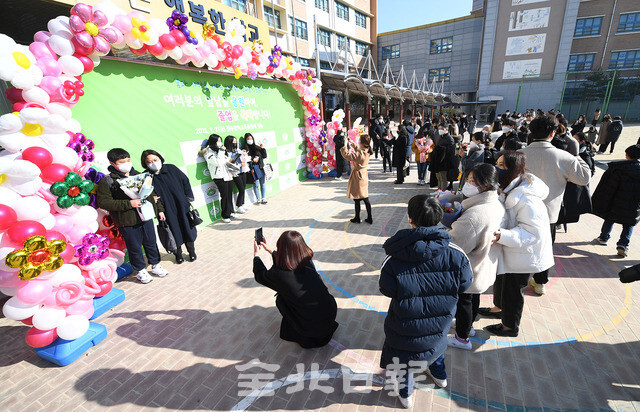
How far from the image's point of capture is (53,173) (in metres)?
3.14

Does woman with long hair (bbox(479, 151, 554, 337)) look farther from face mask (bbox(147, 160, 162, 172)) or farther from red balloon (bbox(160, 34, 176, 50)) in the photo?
red balloon (bbox(160, 34, 176, 50))

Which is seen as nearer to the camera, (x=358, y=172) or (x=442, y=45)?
(x=358, y=172)

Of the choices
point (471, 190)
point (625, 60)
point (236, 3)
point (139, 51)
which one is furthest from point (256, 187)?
point (625, 60)

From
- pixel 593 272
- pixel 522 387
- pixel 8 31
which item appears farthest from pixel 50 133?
pixel 593 272

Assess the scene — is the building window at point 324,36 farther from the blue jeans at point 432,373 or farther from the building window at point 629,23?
the blue jeans at point 432,373

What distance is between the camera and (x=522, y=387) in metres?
2.59

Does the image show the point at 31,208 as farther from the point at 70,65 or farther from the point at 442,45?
the point at 442,45

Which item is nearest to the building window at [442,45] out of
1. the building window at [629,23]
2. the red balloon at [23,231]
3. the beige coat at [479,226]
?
the building window at [629,23]

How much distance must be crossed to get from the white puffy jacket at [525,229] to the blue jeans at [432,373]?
1116 millimetres

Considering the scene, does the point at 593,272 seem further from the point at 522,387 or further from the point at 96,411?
the point at 96,411

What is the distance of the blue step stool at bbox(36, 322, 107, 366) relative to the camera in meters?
3.05

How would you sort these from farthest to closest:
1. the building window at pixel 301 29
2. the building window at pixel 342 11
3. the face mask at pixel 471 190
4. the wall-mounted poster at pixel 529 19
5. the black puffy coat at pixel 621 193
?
the building window at pixel 342 11
the wall-mounted poster at pixel 529 19
the building window at pixel 301 29
the black puffy coat at pixel 621 193
the face mask at pixel 471 190

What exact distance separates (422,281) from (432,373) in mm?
1239

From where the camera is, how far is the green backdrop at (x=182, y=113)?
15.4 ft
